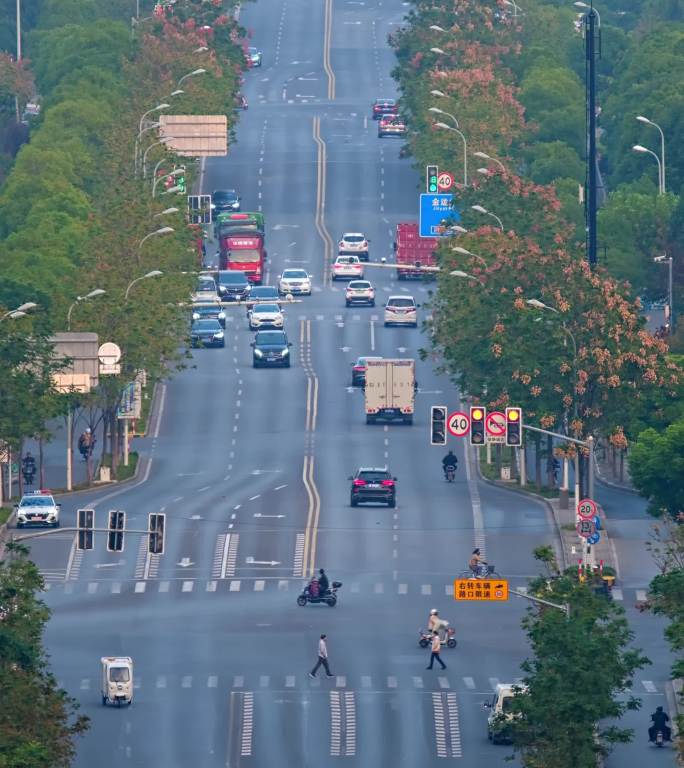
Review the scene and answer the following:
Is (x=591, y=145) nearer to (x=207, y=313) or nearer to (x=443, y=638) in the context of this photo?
(x=443, y=638)

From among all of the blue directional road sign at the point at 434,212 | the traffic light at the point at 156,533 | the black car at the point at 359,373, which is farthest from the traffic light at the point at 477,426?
the blue directional road sign at the point at 434,212

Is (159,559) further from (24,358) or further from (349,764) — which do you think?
(349,764)

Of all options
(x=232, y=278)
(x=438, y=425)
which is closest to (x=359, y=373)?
(x=232, y=278)

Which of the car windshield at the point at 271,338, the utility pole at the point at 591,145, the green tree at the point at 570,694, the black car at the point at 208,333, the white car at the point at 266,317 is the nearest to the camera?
the green tree at the point at 570,694

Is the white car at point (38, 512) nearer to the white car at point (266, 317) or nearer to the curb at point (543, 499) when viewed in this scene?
the curb at point (543, 499)

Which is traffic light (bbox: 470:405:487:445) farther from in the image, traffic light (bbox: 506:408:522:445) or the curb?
the curb

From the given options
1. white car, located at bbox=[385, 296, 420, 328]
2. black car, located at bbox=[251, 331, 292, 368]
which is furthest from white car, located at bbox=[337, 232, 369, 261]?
black car, located at bbox=[251, 331, 292, 368]

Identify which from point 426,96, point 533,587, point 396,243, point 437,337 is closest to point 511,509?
point 437,337
